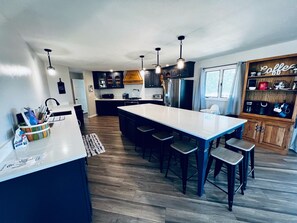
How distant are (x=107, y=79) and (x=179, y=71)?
3.81m

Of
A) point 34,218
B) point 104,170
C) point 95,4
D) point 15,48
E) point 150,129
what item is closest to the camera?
point 34,218

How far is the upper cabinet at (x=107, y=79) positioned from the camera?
662cm

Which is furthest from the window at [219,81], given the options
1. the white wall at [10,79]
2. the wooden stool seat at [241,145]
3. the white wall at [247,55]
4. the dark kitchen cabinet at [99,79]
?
the dark kitchen cabinet at [99,79]

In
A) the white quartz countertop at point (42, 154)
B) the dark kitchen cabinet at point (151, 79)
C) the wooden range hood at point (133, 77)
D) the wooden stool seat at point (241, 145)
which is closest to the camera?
the white quartz countertop at point (42, 154)

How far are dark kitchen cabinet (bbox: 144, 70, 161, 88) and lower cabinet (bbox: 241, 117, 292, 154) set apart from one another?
156 inches

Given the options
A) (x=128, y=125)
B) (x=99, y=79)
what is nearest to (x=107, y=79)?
(x=99, y=79)

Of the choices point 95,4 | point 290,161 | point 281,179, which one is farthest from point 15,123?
point 290,161

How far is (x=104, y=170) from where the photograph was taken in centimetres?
227

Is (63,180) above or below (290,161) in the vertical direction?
above

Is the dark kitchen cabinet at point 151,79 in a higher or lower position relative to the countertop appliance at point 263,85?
higher

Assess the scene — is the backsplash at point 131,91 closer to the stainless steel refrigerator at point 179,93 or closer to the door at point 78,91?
the door at point 78,91

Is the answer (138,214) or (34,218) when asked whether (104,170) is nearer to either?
(138,214)

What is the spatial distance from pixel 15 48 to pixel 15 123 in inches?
46.6

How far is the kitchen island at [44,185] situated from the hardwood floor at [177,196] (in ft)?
1.46
